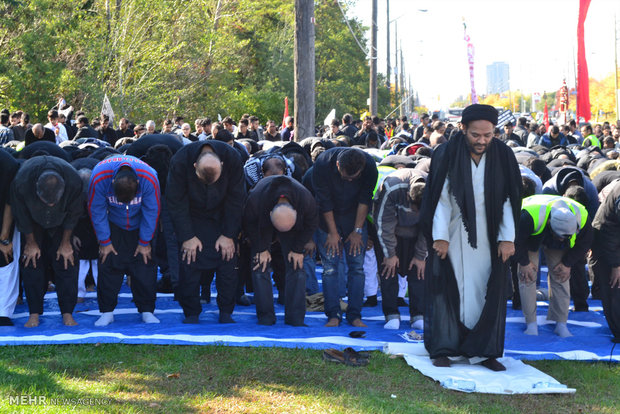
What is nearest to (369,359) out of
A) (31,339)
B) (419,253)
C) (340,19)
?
(419,253)

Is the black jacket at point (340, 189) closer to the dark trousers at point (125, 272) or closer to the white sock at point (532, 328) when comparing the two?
the dark trousers at point (125, 272)

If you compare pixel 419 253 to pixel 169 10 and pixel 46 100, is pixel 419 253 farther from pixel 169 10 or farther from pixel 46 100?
pixel 169 10

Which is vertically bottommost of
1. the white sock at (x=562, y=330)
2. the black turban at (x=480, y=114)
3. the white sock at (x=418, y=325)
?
the white sock at (x=562, y=330)

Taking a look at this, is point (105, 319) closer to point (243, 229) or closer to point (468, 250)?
point (243, 229)

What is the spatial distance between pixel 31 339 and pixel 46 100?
60.2 ft

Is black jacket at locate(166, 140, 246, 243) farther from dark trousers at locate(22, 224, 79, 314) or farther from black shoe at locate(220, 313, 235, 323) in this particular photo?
dark trousers at locate(22, 224, 79, 314)

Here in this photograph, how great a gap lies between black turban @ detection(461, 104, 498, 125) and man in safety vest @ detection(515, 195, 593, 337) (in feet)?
3.79

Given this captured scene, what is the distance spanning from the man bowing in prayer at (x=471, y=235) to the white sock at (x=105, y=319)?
3.09 m

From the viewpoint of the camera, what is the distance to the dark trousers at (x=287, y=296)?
24.3 feet

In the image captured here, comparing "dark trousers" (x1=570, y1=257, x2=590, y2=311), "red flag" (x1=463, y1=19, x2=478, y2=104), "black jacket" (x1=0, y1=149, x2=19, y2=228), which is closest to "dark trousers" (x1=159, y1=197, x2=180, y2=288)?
"black jacket" (x1=0, y1=149, x2=19, y2=228)

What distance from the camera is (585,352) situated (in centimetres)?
669

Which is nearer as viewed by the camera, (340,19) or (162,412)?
(162,412)

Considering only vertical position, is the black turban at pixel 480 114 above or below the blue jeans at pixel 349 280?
above

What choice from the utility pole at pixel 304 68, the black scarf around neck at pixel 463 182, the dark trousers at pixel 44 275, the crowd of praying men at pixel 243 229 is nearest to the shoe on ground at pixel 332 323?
the crowd of praying men at pixel 243 229
